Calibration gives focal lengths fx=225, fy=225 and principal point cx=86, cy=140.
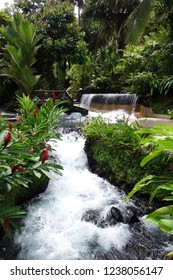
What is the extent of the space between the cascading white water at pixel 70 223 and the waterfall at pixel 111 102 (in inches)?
226

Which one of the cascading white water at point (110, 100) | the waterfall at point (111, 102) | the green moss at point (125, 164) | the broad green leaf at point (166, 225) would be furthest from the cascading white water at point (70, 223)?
the cascading white water at point (110, 100)

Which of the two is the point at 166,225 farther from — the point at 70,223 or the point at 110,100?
the point at 110,100

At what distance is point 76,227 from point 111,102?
7.98 meters

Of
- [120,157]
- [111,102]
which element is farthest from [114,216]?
[111,102]

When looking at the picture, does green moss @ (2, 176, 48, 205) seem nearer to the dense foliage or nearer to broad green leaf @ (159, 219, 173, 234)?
the dense foliage

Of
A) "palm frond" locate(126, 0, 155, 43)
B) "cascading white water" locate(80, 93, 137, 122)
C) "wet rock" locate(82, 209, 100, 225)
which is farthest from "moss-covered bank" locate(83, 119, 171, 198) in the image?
"palm frond" locate(126, 0, 155, 43)

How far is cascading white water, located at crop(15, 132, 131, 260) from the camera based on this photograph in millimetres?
2650

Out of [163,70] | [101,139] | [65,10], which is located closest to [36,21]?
[65,10]

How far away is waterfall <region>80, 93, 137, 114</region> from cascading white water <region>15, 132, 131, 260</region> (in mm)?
5736

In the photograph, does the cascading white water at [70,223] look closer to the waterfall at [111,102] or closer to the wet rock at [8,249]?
the wet rock at [8,249]
